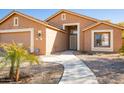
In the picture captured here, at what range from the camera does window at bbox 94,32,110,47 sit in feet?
69.6

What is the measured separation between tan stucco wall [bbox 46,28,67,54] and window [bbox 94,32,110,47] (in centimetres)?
360

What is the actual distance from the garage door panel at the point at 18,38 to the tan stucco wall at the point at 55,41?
1.83 metres

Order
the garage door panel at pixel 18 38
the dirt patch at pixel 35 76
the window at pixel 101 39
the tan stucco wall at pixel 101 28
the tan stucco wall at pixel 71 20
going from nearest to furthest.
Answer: the dirt patch at pixel 35 76 < the garage door panel at pixel 18 38 < the tan stucco wall at pixel 101 28 < the window at pixel 101 39 < the tan stucco wall at pixel 71 20

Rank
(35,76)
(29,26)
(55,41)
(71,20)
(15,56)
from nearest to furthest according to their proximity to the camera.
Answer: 1. (15,56)
2. (35,76)
3. (29,26)
4. (55,41)
5. (71,20)

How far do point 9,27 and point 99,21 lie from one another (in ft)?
30.2

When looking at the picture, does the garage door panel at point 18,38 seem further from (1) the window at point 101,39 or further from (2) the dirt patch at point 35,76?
(2) the dirt patch at point 35,76

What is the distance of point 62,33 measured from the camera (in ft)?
72.8

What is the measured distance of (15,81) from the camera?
8625 mm

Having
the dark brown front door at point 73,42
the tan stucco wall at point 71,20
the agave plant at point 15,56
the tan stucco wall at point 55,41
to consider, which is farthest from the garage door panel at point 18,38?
the agave plant at point 15,56

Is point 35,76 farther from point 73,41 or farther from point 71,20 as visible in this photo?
point 73,41

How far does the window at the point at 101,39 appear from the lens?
21.2 metres

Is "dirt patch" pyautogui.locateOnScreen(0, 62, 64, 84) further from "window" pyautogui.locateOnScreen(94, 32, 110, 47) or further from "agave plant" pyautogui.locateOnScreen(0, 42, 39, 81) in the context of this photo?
"window" pyautogui.locateOnScreen(94, 32, 110, 47)

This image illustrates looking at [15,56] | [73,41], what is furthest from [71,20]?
[15,56]

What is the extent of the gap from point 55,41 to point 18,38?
3780 mm
